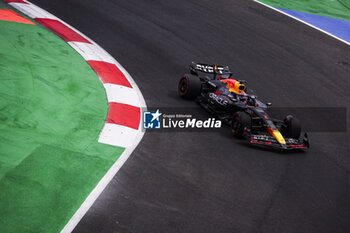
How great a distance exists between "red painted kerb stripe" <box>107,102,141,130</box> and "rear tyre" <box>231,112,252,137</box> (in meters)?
1.85

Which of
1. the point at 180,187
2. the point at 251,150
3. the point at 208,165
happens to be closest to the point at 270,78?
the point at 251,150

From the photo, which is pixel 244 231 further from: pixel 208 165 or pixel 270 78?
pixel 270 78

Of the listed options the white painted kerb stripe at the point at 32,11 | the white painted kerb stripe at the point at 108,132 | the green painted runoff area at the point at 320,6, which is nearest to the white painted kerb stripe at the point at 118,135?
the white painted kerb stripe at the point at 108,132

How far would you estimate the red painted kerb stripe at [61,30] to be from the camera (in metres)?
11.7

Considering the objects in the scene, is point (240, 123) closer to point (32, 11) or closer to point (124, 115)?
point (124, 115)

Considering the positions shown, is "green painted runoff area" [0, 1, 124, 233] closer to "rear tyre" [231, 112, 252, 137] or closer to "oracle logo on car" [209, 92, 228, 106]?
"oracle logo on car" [209, 92, 228, 106]

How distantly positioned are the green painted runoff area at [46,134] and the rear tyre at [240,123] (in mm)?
2448

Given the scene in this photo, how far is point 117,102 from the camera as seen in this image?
29.2 ft

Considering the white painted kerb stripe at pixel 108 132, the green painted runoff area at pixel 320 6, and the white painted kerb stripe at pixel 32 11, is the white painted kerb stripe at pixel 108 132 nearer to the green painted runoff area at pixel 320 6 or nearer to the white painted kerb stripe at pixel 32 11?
the white painted kerb stripe at pixel 32 11

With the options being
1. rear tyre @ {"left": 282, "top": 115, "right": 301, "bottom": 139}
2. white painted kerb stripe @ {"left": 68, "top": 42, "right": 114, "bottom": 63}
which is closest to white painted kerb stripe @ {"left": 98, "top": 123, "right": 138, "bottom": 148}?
rear tyre @ {"left": 282, "top": 115, "right": 301, "bottom": 139}

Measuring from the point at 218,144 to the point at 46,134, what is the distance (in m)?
3.05

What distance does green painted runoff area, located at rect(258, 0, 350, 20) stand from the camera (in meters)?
19.8

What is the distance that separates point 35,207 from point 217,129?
4394 mm

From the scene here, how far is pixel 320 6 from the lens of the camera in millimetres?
20844
